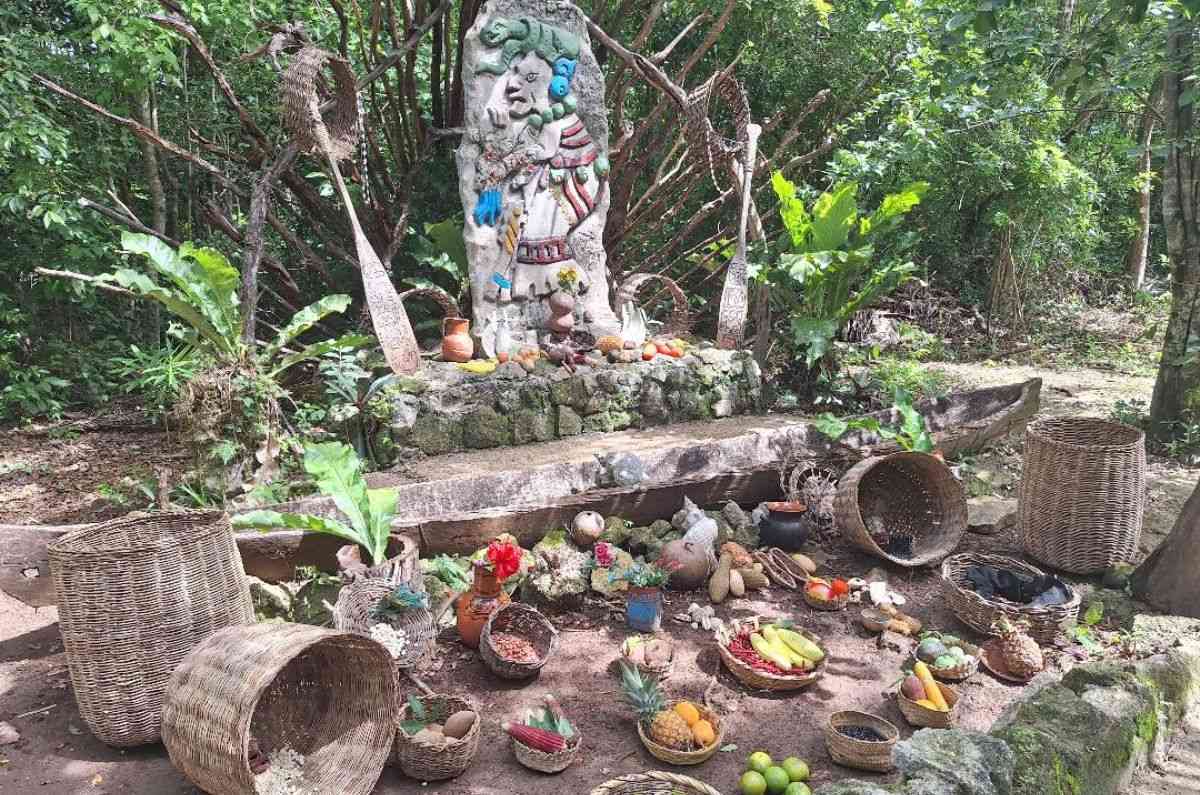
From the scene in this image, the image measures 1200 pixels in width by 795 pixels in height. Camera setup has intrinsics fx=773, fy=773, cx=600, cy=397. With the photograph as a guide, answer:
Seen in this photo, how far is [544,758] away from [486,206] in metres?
5.09

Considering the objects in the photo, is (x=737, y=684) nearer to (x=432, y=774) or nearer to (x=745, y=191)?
(x=432, y=774)

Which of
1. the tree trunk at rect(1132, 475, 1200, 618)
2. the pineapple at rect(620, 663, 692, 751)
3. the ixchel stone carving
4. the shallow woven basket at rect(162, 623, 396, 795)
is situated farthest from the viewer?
the ixchel stone carving

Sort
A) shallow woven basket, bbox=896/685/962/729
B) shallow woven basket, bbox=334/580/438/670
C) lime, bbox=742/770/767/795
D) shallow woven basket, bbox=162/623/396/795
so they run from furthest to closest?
shallow woven basket, bbox=334/580/438/670
shallow woven basket, bbox=896/685/962/729
lime, bbox=742/770/767/795
shallow woven basket, bbox=162/623/396/795

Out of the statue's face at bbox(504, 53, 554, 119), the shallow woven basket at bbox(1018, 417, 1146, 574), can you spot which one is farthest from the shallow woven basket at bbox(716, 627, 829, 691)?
the statue's face at bbox(504, 53, 554, 119)

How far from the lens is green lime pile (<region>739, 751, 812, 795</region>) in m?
2.83

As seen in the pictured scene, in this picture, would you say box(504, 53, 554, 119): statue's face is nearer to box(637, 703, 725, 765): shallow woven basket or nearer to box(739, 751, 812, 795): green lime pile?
box(637, 703, 725, 765): shallow woven basket

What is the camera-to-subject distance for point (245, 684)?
8.30 ft

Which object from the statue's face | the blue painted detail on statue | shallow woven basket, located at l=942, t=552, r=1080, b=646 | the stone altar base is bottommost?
shallow woven basket, located at l=942, t=552, r=1080, b=646

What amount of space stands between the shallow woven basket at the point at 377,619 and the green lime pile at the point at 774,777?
5.25ft

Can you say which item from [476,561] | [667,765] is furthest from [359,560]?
[667,765]

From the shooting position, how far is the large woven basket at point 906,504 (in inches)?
184

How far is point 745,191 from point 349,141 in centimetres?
374

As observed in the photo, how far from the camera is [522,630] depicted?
12.8ft

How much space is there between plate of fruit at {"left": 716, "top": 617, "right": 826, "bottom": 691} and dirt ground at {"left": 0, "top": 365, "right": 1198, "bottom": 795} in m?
0.09
